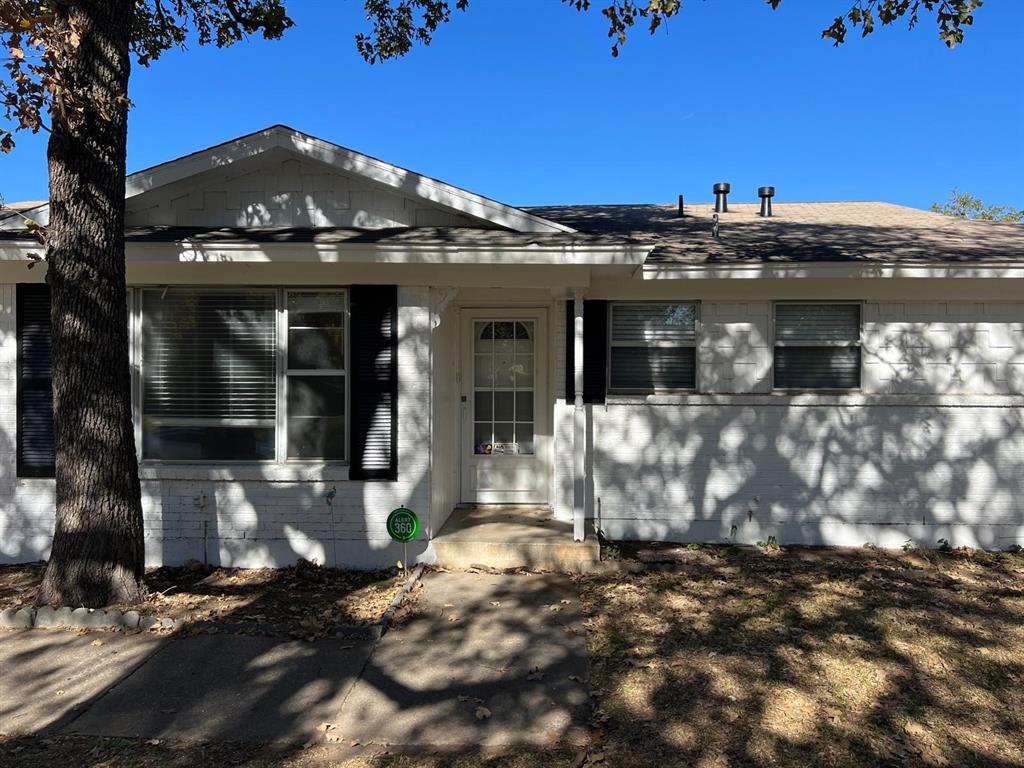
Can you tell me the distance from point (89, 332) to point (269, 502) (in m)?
2.15

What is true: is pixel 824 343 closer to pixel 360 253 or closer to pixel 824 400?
pixel 824 400

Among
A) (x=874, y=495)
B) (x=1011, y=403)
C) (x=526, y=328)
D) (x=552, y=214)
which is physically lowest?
(x=874, y=495)

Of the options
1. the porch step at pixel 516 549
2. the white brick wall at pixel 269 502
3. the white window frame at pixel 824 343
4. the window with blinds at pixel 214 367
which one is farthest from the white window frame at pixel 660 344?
the window with blinds at pixel 214 367

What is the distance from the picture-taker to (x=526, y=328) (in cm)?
762

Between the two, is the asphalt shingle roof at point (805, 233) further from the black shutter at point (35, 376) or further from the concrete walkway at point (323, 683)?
the black shutter at point (35, 376)

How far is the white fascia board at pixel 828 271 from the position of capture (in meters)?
6.33

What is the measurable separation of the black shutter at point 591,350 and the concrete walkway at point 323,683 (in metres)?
2.47

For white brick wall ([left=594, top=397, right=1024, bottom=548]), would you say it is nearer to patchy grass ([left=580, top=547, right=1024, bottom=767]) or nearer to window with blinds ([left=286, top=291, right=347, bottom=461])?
patchy grass ([left=580, top=547, right=1024, bottom=767])

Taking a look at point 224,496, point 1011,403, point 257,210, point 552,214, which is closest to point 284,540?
point 224,496

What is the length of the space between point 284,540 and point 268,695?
2498 millimetres

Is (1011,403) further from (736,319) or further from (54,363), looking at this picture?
(54,363)

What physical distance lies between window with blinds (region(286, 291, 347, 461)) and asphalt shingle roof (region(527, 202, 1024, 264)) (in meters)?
2.87

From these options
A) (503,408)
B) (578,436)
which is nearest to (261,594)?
(578,436)

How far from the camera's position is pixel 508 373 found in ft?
25.1
